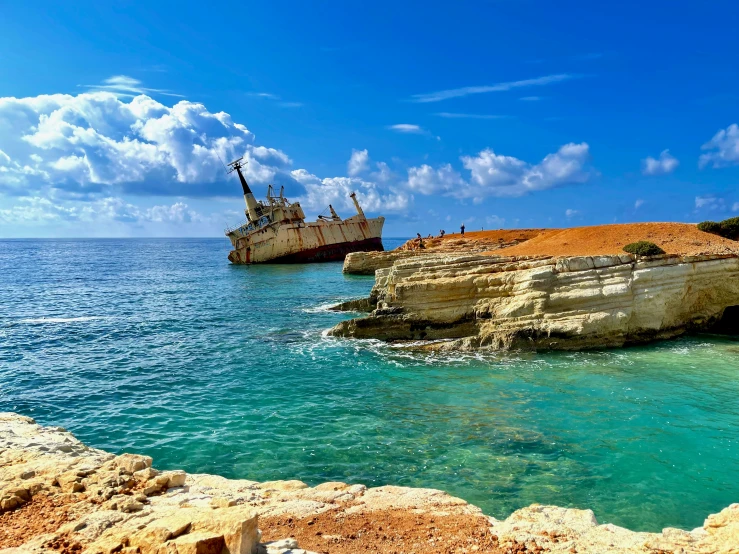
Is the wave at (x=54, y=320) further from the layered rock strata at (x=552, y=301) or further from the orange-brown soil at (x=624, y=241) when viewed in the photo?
the orange-brown soil at (x=624, y=241)

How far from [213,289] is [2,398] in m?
27.6

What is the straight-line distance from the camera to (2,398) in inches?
582

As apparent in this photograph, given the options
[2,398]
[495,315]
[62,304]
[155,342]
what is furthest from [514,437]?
[62,304]

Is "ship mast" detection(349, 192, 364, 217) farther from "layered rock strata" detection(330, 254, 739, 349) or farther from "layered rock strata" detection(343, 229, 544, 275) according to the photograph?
"layered rock strata" detection(330, 254, 739, 349)

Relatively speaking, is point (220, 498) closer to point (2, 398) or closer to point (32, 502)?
point (32, 502)

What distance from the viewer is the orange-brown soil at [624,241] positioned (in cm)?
2539

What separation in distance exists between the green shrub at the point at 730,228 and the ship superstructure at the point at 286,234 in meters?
48.0

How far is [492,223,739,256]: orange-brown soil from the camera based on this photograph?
83.3 ft

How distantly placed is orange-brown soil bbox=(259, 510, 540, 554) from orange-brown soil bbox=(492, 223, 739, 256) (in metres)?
21.1

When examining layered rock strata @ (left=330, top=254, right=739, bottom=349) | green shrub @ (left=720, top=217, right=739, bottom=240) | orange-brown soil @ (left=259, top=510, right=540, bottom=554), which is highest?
green shrub @ (left=720, top=217, right=739, bottom=240)

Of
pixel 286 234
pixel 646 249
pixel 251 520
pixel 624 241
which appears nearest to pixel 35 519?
pixel 251 520

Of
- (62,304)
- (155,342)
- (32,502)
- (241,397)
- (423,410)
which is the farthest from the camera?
(62,304)

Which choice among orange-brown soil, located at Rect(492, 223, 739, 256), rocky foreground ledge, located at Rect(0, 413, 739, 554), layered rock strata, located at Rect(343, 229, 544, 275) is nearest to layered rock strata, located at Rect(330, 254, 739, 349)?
orange-brown soil, located at Rect(492, 223, 739, 256)

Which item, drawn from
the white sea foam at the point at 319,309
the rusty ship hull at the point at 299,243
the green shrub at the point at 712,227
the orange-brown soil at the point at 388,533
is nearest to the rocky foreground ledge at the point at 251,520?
the orange-brown soil at the point at 388,533
